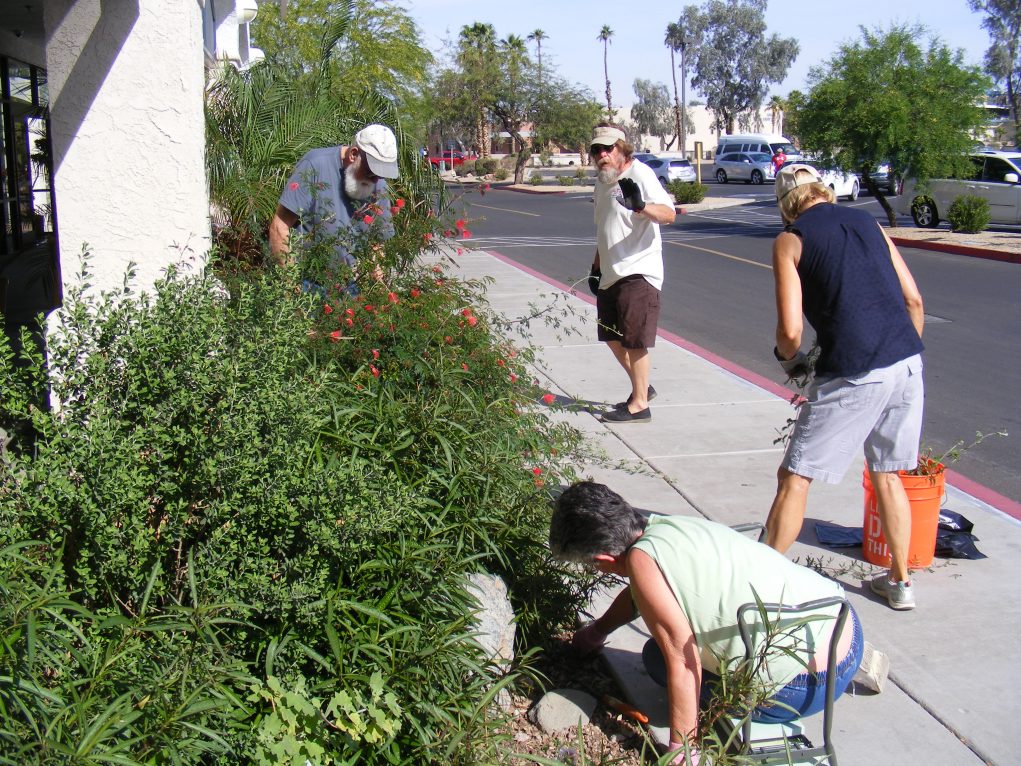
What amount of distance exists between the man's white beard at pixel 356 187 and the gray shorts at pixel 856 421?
8.19 feet

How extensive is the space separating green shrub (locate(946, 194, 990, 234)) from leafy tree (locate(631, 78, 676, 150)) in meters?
78.8

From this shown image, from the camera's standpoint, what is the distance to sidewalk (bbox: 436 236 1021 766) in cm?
341

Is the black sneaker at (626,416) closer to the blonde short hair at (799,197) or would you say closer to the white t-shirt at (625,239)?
the white t-shirt at (625,239)

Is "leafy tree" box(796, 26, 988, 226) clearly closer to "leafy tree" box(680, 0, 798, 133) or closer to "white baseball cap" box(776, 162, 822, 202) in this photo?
"white baseball cap" box(776, 162, 822, 202)

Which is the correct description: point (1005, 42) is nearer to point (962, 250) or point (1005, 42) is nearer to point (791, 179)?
point (962, 250)

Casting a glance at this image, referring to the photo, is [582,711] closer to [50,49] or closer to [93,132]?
[93,132]

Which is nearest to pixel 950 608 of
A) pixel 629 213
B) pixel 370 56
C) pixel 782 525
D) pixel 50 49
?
pixel 782 525

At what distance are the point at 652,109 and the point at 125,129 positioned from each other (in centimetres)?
9767

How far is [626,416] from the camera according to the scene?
7.00 m

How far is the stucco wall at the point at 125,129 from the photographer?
14.8 feet

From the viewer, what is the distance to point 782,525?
4051mm

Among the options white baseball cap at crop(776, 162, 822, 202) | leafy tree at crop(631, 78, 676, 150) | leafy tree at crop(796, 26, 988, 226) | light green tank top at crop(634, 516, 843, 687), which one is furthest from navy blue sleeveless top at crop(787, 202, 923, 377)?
leafy tree at crop(631, 78, 676, 150)

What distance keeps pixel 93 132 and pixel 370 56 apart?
15310 mm

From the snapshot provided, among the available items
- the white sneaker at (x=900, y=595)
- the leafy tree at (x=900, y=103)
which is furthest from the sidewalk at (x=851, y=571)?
the leafy tree at (x=900, y=103)
